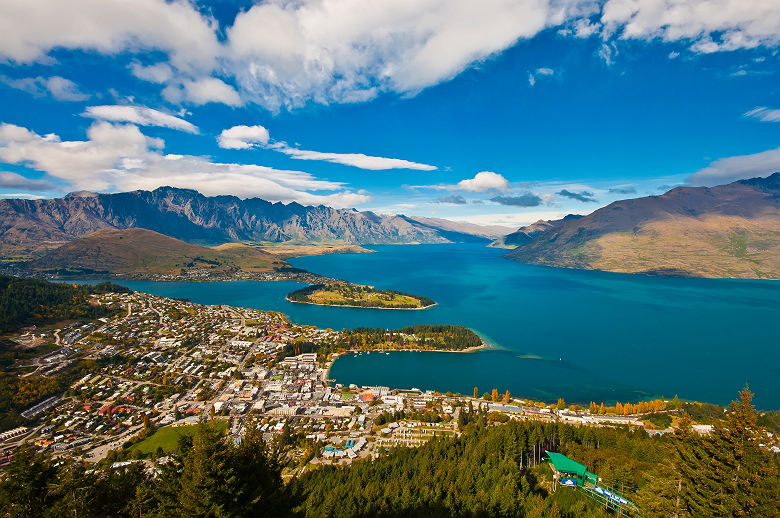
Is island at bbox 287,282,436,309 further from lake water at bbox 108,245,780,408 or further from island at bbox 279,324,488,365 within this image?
island at bbox 279,324,488,365

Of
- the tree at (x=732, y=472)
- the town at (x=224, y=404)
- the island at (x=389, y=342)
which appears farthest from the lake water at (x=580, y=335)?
the tree at (x=732, y=472)

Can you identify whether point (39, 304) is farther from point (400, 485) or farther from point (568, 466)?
point (568, 466)

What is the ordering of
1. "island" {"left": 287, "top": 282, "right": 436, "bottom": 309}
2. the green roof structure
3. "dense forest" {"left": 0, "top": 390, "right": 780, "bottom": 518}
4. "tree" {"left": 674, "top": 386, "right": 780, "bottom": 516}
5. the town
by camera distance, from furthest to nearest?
"island" {"left": 287, "top": 282, "right": 436, "bottom": 309} < the town < the green roof structure < "tree" {"left": 674, "top": 386, "right": 780, "bottom": 516} < "dense forest" {"left": 0, "top": 390, "right": 780, "bottom": 518}

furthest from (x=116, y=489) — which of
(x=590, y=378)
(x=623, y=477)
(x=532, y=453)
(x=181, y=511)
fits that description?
(x=590, y=378)

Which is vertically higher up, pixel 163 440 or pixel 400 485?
pixel 400 485

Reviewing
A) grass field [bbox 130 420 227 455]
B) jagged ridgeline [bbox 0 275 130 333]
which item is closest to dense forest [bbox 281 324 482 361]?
grass field [bbox 130 420 227 455]

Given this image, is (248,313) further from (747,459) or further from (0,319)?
(747,459)

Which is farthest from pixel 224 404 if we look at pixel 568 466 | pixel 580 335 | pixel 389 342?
pixel 580 335
